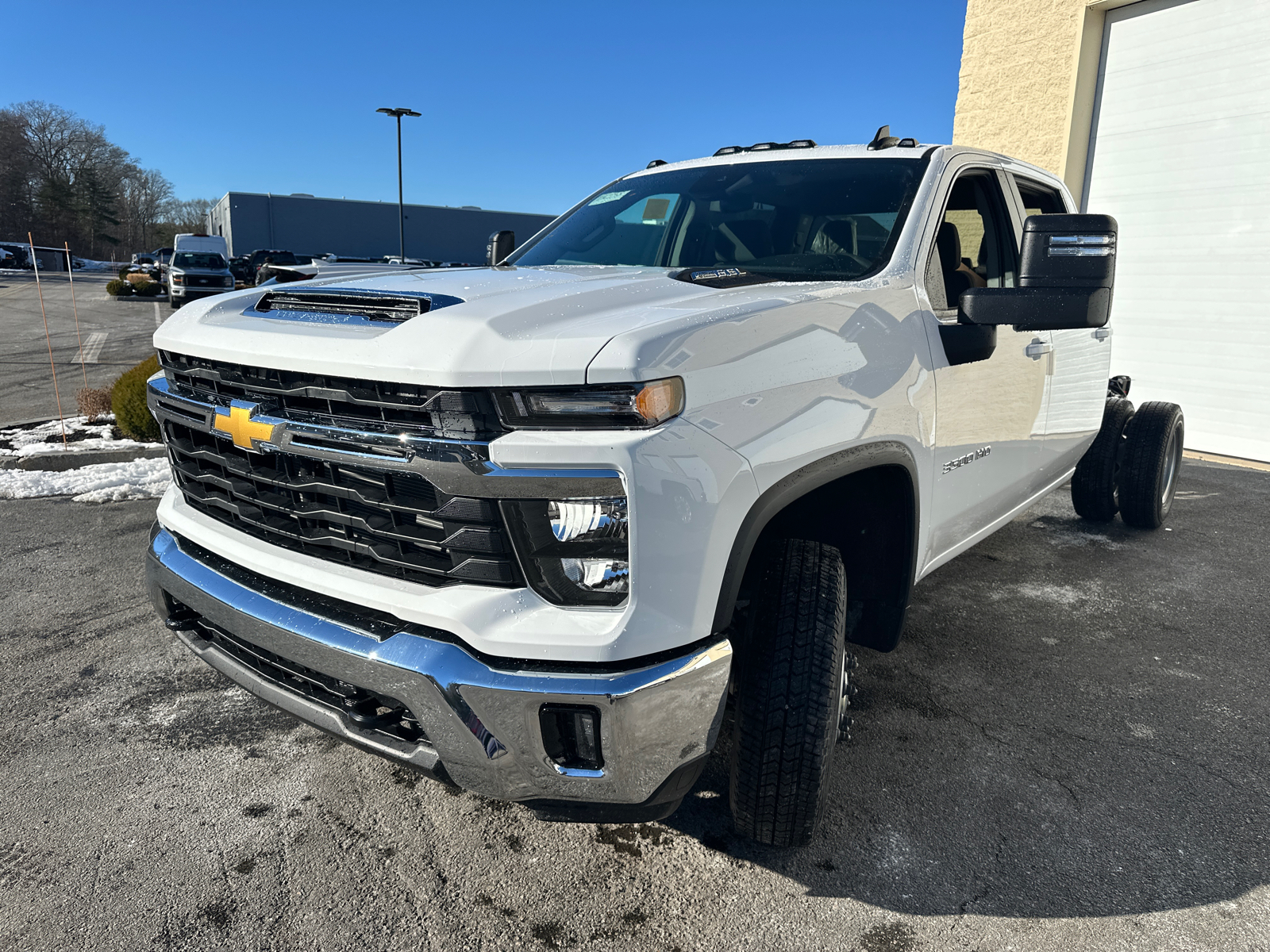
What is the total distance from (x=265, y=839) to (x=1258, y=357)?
879cm

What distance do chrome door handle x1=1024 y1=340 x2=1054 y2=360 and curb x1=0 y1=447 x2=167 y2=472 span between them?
6072mm

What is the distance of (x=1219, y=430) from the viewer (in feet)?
26.7

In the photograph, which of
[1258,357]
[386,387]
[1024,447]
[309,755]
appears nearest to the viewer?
[386,387]

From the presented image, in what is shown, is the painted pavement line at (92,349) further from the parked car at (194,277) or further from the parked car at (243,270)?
the parked car at (243,270)

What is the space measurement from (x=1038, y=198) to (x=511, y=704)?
345 cm

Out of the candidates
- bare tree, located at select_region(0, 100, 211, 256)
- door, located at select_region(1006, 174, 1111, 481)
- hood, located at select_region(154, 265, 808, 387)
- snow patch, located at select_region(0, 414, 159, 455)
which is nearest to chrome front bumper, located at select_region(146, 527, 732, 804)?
hood, located at select_region(154, 265, 808, 387)

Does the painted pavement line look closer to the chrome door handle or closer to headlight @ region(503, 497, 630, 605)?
the chrome door handle

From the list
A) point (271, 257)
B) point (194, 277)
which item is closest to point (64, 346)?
point (194, 277)

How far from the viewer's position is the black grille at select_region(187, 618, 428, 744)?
6.07ft

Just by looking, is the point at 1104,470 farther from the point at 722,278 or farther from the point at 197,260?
the point at 197,260

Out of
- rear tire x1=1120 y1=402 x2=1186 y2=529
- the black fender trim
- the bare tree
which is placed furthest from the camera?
the bare tree

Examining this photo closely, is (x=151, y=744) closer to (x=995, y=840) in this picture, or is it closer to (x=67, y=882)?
(x=67, y=882)

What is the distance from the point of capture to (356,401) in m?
1.75

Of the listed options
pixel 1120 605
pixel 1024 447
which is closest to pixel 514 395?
pixel 1024 447
